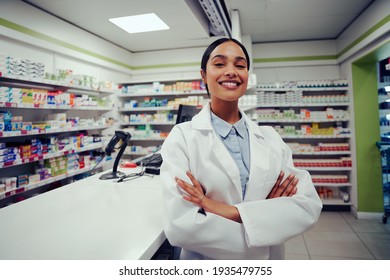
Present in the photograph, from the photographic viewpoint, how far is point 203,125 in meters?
1.15

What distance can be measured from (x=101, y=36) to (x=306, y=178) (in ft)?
16.3

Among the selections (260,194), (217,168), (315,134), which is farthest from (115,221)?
(315,134)

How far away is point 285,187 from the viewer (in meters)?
1.10

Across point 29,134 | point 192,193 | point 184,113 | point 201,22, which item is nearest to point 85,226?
point 192,193

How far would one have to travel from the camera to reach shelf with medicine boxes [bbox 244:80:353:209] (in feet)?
14.7

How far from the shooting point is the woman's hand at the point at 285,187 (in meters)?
1.08

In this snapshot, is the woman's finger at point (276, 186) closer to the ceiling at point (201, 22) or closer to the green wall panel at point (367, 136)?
the ceiling at point (201, 22)

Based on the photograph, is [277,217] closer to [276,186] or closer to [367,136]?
[276,186]

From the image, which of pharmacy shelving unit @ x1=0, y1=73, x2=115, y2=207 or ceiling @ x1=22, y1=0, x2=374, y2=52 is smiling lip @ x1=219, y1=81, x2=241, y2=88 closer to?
ceiling @ x1=22, y1=0, x2=374, y2=52

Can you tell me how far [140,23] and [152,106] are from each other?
5.63 ft

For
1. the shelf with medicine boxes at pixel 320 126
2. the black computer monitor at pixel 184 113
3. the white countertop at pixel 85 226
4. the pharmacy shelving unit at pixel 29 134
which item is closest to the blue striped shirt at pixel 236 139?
the white countertop at pixel 85 226

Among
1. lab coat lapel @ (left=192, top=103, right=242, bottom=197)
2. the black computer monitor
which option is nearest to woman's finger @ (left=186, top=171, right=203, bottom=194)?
lab coat lapel @ (left=192, top=103, right=242, bottom=197)

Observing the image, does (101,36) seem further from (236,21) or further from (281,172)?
(281,172)

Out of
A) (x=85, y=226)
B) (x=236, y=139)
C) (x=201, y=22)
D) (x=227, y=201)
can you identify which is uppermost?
(x=201, y=22)
